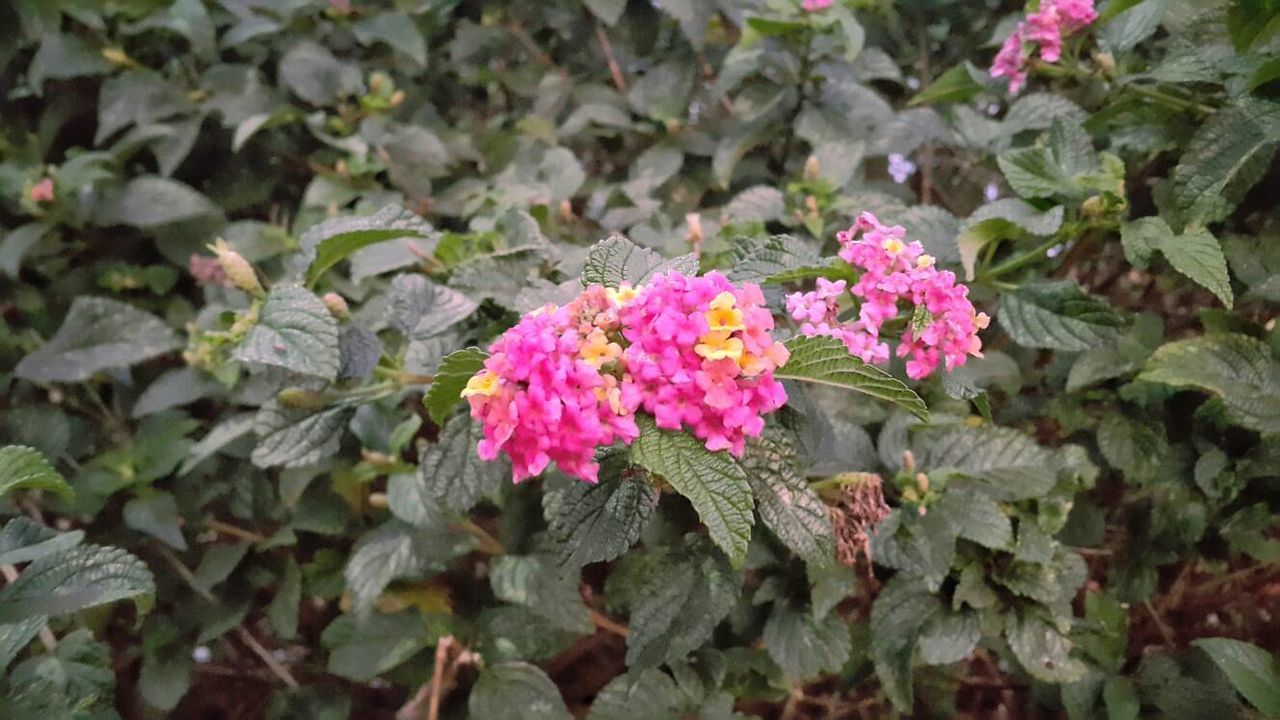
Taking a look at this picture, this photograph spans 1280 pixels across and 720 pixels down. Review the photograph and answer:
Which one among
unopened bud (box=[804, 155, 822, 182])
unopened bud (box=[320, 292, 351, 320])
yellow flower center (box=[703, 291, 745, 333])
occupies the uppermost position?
yellow flower center (box=[703, 291, 745, 333])

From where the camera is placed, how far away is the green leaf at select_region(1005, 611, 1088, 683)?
0.94 m

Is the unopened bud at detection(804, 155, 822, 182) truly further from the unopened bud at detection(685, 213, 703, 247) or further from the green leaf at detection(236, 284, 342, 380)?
the green leaf at detection(236, 284, 342, 380)

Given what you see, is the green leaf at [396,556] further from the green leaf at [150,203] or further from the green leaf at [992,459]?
the green leaf at [150,203]

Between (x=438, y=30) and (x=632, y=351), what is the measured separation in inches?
53.0

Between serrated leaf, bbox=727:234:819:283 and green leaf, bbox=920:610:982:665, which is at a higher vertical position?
serrated leaf, bbox=727:234:819:283

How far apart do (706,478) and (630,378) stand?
9 centimetres

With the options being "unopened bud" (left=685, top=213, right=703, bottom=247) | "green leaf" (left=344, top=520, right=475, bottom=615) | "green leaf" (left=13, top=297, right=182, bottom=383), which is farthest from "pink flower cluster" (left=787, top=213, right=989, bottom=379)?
"green leaf" (left=13, top=297, right=182, bottom=383)

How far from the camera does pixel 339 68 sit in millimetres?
1457

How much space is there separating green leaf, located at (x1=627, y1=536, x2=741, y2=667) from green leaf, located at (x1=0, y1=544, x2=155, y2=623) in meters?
0.47

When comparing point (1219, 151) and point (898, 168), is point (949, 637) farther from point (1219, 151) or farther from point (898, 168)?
point (898, 168)

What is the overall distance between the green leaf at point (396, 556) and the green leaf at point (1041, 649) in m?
0.67

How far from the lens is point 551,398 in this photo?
55 centimetres

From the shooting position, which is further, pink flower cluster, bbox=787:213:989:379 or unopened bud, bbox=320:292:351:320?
unopened bud, bbox=320:292:351:320

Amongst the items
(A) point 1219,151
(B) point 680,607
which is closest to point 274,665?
(B) point 680,607
